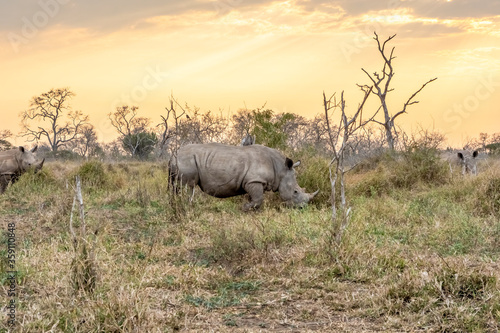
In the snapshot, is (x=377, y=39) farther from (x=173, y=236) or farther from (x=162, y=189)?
(x=173, y=236)

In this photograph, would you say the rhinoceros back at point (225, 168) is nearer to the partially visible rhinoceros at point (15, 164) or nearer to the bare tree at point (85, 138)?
the partially visible rhinoceros at point (15, 164)

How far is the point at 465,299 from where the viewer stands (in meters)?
4.59

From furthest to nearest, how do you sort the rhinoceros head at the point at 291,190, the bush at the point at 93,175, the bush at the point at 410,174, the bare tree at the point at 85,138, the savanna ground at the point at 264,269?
the bare tree at the point at 85,138 < the bush at the point at 93,175 < the bush at the point at 410,174 < the rhinoceros head at the point at 291,190 < the savanna ground at the point at 264,269

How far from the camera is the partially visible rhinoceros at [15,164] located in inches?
507

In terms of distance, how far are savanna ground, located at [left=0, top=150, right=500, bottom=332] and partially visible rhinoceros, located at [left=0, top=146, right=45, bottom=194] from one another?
3.15 meters

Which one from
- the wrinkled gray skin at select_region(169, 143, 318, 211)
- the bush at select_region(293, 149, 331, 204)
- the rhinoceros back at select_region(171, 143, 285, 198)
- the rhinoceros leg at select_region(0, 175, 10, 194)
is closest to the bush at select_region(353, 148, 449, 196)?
the bush at select_region(293, 149, 331, 204)

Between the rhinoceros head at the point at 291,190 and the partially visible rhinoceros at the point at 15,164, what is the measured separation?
6.22 metres

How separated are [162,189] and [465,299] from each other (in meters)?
7.95

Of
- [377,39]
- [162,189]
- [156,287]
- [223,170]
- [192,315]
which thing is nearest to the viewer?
[192,315]

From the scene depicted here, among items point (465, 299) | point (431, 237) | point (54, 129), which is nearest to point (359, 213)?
point (431, 237)

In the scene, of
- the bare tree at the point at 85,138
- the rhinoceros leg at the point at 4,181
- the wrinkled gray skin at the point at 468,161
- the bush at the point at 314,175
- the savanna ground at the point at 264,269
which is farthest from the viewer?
the bare tree at the point at 85,138

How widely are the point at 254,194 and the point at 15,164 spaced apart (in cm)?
666

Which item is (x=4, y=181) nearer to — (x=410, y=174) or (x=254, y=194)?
(x=254, y=194)

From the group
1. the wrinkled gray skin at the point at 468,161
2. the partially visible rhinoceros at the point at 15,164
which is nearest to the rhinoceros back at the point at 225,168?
the partially visible rhinoceros at the point at 15,164
